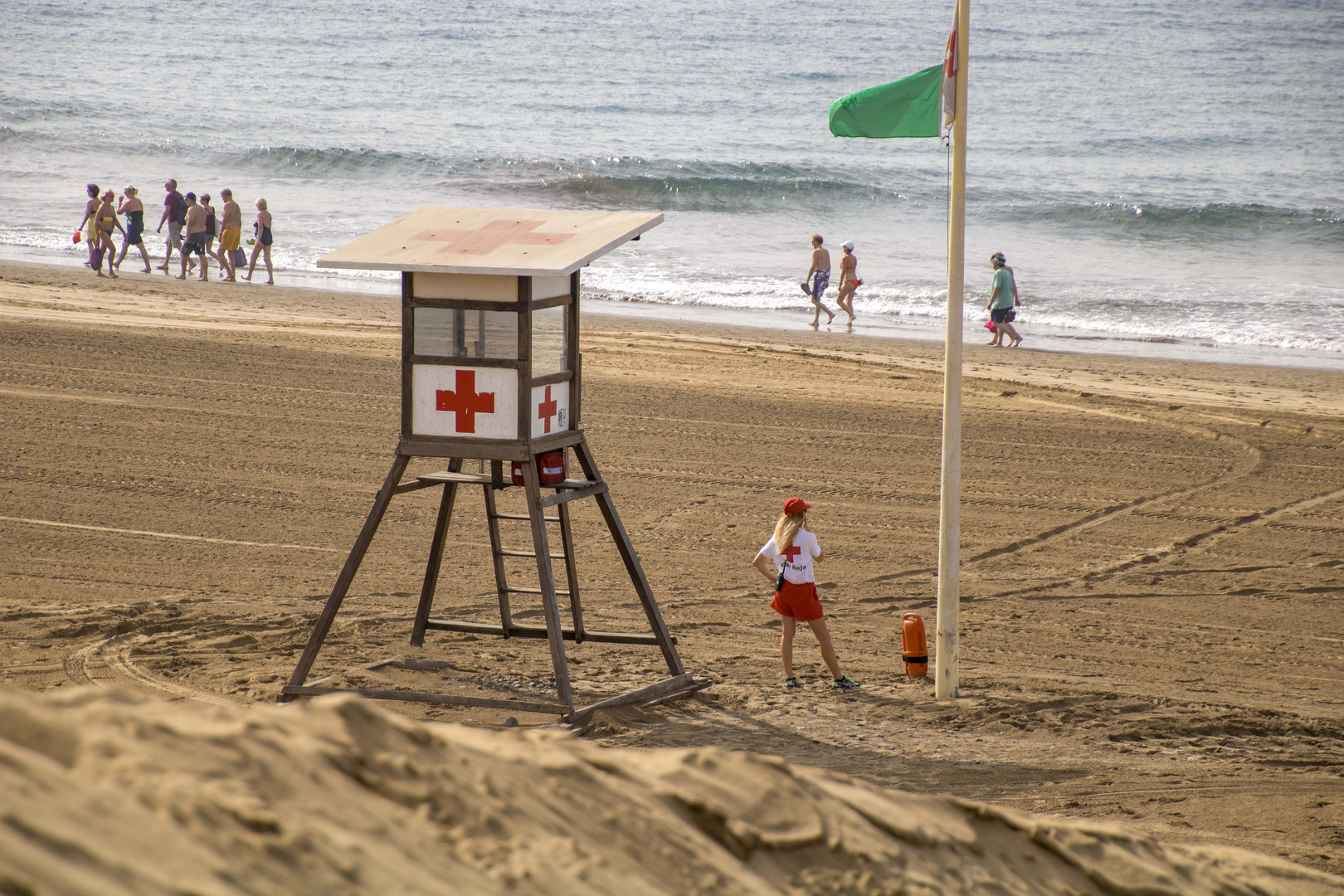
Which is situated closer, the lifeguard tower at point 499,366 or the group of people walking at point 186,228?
the lifeguard tower at point 499,366

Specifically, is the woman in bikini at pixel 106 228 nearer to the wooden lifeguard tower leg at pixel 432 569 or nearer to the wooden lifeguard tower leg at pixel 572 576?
the wooden lifeguard tower leg at pixel 432 569

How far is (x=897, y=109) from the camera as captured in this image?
790cm

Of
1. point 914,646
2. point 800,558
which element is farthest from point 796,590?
point 914,646

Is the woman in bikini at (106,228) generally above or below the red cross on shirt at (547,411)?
above

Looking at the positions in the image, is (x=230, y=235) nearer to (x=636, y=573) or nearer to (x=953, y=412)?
(x=636, y=573)

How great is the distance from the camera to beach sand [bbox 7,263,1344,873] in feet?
24.1

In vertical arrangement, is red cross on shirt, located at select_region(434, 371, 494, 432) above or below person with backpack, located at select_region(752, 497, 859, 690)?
above

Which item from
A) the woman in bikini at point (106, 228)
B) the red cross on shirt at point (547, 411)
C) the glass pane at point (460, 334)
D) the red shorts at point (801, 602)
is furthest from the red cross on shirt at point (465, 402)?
the woman in bikini at point (106, 228)

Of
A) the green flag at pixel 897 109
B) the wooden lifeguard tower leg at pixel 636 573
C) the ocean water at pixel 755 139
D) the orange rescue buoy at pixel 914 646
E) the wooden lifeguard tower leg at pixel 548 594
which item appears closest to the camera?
the wooden lifeguard tower leg at pixel 548 594

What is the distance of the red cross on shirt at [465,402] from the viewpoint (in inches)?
297

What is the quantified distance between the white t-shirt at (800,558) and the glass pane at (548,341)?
1879 millimetres

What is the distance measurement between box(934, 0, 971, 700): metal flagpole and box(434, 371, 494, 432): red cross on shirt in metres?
2.76

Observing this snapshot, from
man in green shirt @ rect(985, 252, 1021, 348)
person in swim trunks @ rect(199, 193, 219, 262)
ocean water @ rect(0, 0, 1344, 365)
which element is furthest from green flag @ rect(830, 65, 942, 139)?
person in swim trunks @ rect(199, 193, 219, 262)

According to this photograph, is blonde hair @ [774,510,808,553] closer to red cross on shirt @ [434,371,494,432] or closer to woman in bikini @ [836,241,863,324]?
red cross on shirt @ [434,371,494,432]
